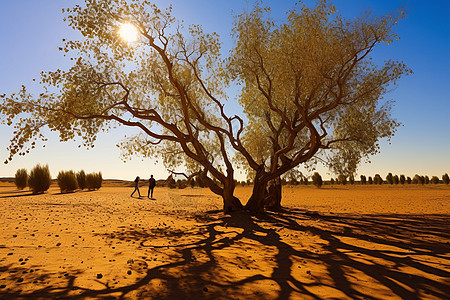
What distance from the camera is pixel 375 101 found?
689 inches

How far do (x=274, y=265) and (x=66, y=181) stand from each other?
3924cm

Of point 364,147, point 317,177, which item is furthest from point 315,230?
point 317,177

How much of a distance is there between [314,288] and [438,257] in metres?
4.70

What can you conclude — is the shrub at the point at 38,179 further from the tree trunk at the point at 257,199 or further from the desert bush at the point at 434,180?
the desert bush at the point at 434,180

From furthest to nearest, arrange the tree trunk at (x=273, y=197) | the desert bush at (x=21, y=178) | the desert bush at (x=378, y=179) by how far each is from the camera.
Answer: the desert bush at (x=378, y=179), the desert bush at (x=21, y=178), the tree trunk at (x=273, y=197)

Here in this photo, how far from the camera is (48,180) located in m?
35.8

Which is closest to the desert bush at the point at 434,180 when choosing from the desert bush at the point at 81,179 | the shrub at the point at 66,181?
the desert bush at the point at 81,179

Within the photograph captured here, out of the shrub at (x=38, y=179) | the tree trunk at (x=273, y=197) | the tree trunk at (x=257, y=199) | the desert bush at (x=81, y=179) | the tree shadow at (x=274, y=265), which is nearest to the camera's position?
the tree shadow at (x=274, y=265)

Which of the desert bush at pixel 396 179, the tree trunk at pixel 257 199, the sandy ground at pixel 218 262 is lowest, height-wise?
the sandy ground at pixel 218 262

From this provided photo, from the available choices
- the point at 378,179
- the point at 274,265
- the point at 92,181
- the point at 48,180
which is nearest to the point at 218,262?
the point at 274,265

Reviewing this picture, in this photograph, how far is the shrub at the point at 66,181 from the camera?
38656mm

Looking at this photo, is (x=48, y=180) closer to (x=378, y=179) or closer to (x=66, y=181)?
(x=66, y=181)

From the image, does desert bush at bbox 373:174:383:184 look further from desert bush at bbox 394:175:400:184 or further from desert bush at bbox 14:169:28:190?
desert bush at bbox 14:169:28:190

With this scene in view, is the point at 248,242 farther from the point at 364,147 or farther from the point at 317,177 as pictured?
the point at 317,177
